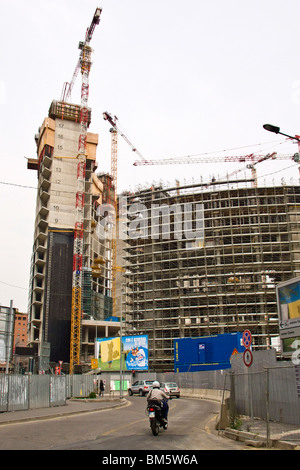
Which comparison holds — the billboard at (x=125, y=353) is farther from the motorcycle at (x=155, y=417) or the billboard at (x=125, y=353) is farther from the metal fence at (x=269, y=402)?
the motorcycle at (x=155, y=417)

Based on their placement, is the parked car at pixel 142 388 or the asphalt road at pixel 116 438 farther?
the parked car at pixel 142 388

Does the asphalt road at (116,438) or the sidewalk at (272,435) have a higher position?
the sidewalk at (272,435)

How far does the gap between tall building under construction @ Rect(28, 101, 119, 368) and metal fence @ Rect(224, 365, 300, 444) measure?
70.5m

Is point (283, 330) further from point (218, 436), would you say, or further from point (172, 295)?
point (172, 295)

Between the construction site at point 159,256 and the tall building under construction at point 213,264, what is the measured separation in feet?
0.63

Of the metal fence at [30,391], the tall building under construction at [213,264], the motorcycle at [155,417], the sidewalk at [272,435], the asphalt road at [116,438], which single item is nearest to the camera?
the sidewalk at [272,435]

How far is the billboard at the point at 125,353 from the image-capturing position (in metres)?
57.0

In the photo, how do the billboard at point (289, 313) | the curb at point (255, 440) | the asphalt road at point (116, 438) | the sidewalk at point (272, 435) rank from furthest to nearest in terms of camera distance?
the billboard at point (289, 313), the asphalt road at point (116, 438), the sidewalk at point (272, 435), the curb at point (255, 440)

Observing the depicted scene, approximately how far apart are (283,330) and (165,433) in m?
6.19

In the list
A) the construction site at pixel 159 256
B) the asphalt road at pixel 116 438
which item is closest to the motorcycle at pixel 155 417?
the asphalt road at pixel 116 438

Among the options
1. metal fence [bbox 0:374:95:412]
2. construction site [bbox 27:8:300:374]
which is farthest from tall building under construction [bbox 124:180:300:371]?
metal fence [bbox 0:374:95:412]

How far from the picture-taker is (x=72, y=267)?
92000 millimetres

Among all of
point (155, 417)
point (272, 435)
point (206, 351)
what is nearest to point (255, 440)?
point (272, 435)

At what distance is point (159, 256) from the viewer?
274 ft
